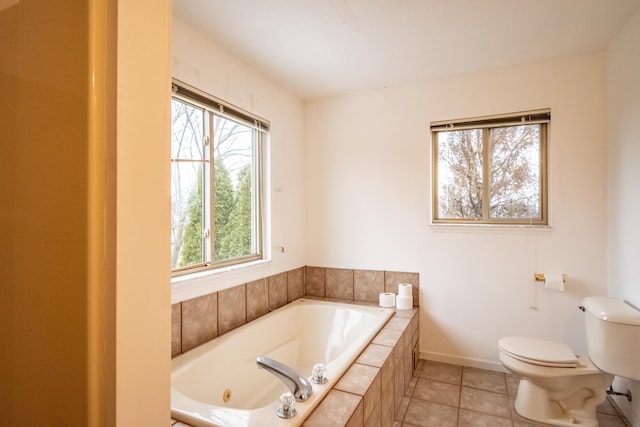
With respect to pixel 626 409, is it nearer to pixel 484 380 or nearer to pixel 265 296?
pixel 484 380

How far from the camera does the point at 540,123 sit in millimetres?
2422

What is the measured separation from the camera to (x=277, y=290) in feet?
8.85

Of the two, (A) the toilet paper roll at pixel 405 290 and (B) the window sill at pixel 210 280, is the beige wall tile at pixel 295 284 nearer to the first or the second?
(B) the window sill at pixel 210 280

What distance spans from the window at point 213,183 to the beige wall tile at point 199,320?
0.20 meters

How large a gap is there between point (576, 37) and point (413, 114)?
1131 millimetres

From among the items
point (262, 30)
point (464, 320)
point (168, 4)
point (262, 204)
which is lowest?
point (464, 320)

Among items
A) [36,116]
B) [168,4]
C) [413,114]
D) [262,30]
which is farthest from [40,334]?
[413,114]

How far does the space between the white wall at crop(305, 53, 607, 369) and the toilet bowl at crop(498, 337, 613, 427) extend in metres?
0.47

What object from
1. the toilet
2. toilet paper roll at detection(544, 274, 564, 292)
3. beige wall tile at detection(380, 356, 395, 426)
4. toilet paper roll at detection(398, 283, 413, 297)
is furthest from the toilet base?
toilet paper roll at detection(398, 283, 413, 297)

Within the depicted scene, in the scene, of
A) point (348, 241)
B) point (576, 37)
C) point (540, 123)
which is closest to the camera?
point (576, 37)

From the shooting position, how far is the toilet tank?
5.46 feet

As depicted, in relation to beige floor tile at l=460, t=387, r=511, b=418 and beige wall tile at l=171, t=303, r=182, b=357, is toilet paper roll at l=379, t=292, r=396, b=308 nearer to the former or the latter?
beige floor tile at l=460, t=387, r=511, b=418

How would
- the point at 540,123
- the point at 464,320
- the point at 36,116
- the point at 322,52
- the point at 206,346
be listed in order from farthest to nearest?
the point at 464,320 → the point at 540,123 → the point at 322,52 → the point at 206,346 → the point at 36,116

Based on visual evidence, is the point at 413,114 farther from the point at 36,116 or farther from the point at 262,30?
the point at 36,116
